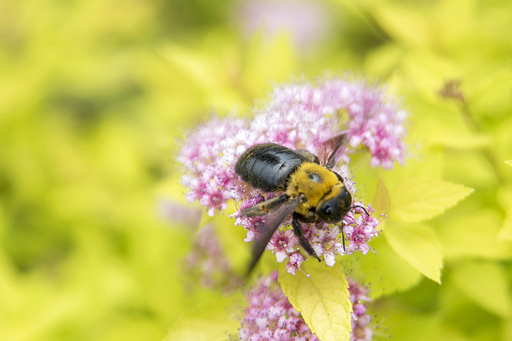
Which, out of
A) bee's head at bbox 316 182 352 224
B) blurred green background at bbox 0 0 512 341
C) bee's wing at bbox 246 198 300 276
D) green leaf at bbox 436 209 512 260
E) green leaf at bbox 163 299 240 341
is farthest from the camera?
blurred green background at bbox 0 0 512 341

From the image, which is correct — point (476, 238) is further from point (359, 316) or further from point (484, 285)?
point (359, 316)

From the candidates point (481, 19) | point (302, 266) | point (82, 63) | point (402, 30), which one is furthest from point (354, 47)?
point (302, 266)

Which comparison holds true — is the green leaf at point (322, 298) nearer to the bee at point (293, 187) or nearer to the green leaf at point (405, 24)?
the bee at point (293, 187)

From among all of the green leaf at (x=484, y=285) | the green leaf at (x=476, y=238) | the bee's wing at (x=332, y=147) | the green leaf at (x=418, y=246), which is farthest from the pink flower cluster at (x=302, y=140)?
the green leaf at (x=484, y=285)

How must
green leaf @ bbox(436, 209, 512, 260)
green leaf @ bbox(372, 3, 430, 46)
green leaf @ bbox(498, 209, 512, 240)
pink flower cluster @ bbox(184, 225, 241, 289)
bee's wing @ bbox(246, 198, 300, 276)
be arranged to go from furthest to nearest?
green leaf @ bbox(372, 3, 430, 46) → pink flower cluster @ bbox(184, 225, 241, 289) → green leaf @ bbox(436, 209, 512, 260) → green leaf @ bbox(498, 209, 512, 240) → bee's wing @ bbox(246, 198, 300, 276)

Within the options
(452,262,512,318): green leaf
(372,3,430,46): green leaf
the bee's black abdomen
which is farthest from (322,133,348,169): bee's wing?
(372,3,430,46): green leaf

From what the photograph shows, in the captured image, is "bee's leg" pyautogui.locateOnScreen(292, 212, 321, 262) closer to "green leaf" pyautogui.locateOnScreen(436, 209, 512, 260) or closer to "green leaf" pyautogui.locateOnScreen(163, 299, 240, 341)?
"green leaf" pyautogui.locateOnScreen(163, 299, 240, 341)

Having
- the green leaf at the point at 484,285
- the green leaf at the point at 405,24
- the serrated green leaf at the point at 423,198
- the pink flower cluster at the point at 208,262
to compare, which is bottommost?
the green leaf at the point at 484,285
